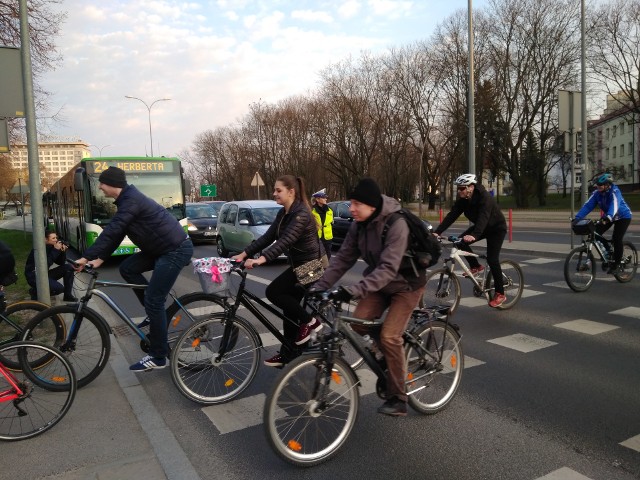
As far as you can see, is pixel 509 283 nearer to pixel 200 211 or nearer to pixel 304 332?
pixel 304 332

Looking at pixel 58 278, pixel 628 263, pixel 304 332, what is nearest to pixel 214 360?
pixel 304 332

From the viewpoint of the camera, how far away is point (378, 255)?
350cm

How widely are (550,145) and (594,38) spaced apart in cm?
1341

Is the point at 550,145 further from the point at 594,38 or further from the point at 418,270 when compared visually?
the point at 418,270

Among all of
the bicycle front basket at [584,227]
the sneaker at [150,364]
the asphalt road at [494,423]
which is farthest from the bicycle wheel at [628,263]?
the sneaker at [150,364]

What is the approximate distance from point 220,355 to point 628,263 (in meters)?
7.60

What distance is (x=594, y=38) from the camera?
32.3 metres

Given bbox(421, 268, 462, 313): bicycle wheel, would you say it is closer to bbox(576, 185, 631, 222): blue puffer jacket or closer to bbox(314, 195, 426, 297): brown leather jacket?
bbox(576, 185, 631, 222): blue puffer jacket

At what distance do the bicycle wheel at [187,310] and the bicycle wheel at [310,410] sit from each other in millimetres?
1503

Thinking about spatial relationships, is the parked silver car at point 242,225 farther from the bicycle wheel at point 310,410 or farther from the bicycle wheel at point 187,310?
the bicycle wheel at point 310,410

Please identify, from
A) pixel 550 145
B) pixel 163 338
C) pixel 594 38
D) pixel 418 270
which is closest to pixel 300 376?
pixel 418 270

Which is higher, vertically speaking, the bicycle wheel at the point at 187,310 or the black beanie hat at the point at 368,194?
the black beanie hat at the point at 368,194

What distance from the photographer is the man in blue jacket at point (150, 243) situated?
4422 mm

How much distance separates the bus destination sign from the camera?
14.0 metres
